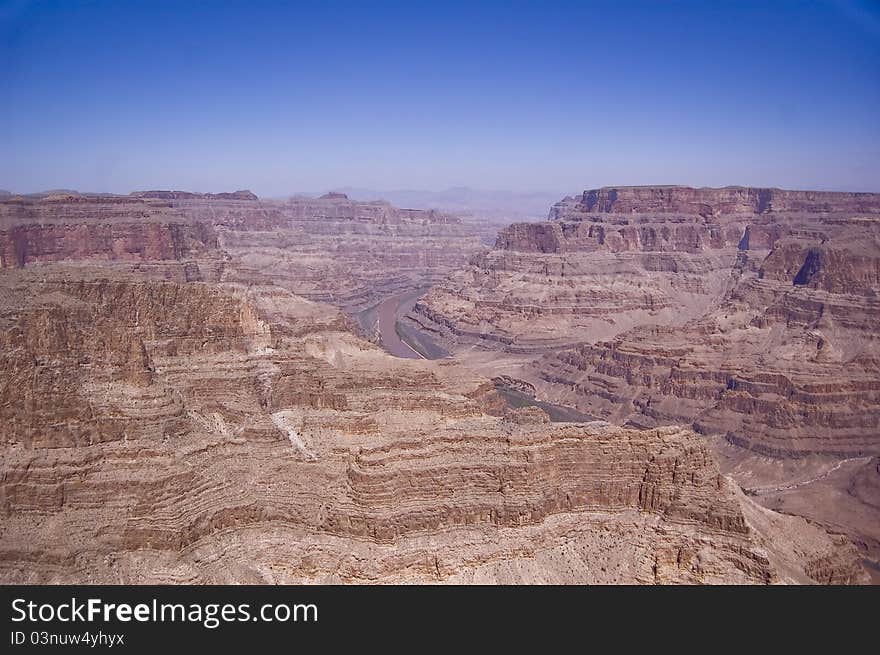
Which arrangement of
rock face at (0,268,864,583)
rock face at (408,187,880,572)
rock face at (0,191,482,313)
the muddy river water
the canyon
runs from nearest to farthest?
rock face at (0,268,864,583)
the canyon
rock face at (408,187,880,572)
the muddy river water
rock face at (0,191,482,313)

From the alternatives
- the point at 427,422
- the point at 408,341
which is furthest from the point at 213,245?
the point at 427,422

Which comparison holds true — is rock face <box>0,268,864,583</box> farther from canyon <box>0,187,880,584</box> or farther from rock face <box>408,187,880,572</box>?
rock face <box>408,187,880,572</box>

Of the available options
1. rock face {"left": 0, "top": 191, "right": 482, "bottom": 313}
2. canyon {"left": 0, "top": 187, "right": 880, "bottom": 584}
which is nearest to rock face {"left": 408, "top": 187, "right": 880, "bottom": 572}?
canyon {"left": 0, "top": 187, "right": 880, "bottom": 584}

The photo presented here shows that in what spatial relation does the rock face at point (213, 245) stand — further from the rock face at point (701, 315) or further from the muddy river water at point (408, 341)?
the rock face at point (701, 315)

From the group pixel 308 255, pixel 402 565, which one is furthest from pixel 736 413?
pixel 308 255
